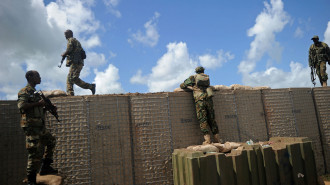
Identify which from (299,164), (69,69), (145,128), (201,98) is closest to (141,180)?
(145,128)

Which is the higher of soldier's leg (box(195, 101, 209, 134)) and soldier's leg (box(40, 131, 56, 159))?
soldier's leg (box(195, 101, 209, 134))

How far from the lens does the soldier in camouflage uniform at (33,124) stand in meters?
3.60

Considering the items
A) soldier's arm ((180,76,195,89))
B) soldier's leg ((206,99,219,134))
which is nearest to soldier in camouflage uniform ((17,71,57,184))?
soldier's arm ((180,76,195,89))

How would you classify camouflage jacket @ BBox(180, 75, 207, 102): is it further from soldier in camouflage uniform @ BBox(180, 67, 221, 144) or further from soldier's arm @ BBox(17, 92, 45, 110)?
soldier's arm @ BBox(17, 92, 45, 110)

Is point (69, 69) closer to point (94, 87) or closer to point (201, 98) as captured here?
point (94, 87)

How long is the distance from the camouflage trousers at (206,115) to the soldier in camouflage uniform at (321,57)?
5339 mm

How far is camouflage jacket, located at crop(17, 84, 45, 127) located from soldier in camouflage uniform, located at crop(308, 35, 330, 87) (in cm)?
923

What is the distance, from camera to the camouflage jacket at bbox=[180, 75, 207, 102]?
5.32 m

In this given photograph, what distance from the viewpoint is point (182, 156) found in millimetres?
3941

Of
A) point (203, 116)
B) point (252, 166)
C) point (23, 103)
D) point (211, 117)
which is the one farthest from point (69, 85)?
point (252, 166)

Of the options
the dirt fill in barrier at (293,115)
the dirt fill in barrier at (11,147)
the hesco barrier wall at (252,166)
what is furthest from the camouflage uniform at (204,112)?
the dirt fill in barrier at (11,147)

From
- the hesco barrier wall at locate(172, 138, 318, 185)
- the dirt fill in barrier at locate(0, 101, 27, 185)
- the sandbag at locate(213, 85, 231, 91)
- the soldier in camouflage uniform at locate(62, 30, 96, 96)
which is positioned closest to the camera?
the hesco barrier wall at locate(172, 138, 318, 185)

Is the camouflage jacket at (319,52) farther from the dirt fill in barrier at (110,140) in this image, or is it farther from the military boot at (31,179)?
the military boot at (31,179)

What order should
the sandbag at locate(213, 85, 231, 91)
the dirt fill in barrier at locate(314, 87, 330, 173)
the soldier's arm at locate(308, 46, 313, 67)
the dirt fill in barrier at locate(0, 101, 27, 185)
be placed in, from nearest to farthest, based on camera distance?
the dirt fill in barrier at locate(0, 101, 27, 185) → the sandbag at locate(213, 85, 231, 91) → the dirt fill in barrier at locate(314, 87, 330, 173) → the soldier's arm at locate(308, 46, 313, 67)
